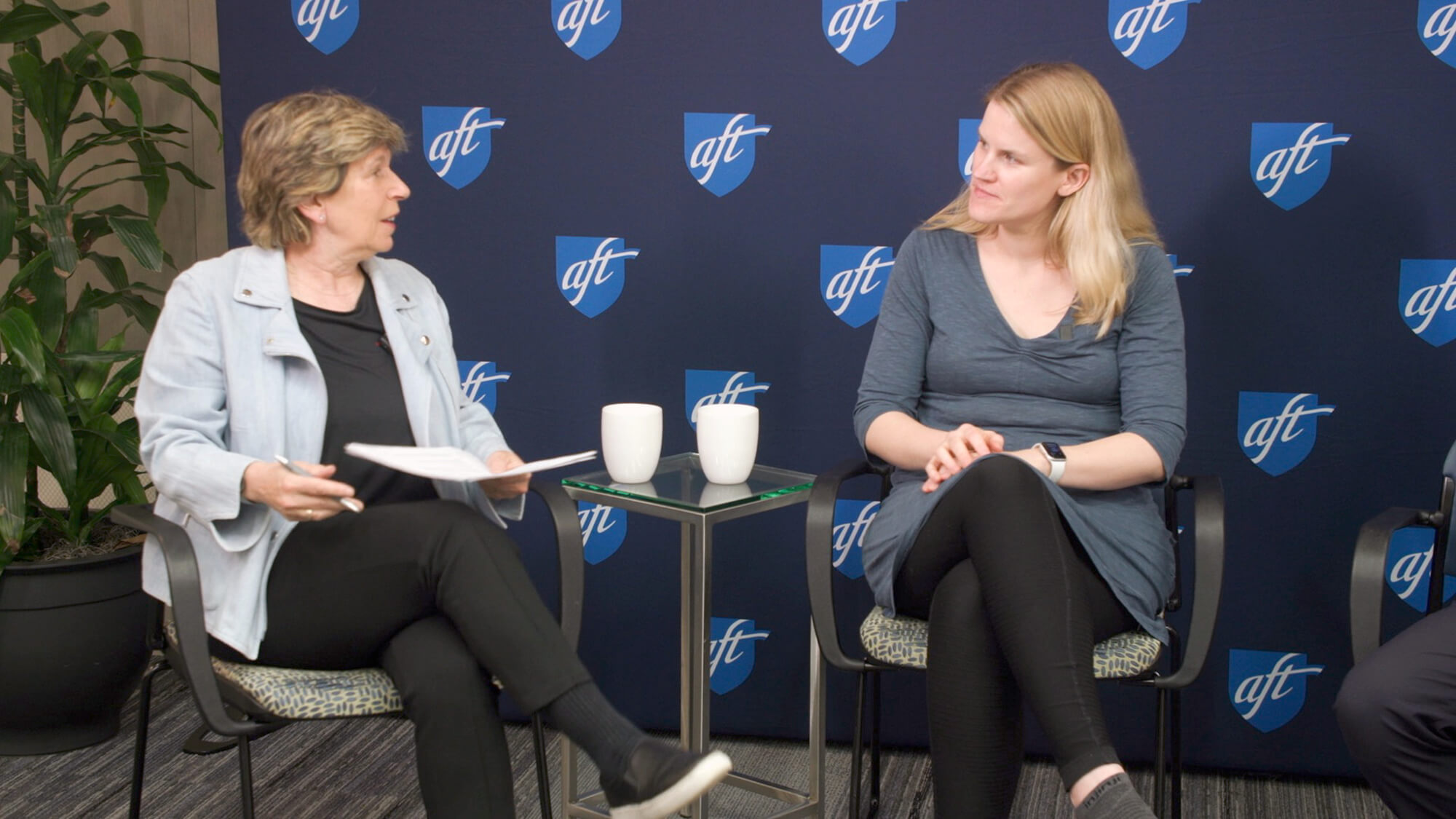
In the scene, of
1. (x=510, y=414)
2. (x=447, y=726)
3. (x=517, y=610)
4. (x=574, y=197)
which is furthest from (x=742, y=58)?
(x=447, y=726)

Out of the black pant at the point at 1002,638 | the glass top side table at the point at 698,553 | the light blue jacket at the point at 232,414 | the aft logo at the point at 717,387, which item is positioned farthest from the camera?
the aft logo at the point at 717,387

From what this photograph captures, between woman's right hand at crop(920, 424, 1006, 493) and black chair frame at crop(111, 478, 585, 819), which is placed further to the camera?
woman's right hand at crop(920, 424, 1006, 493)

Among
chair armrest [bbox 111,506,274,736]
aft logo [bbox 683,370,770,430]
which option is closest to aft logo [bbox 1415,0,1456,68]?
aft logo [bbox 683,370,770,430]

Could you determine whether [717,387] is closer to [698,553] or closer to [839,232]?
[839,232]

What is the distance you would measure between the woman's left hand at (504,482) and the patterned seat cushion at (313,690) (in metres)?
0.33

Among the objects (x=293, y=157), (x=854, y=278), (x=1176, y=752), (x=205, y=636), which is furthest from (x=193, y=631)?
(x=1176, y=752)

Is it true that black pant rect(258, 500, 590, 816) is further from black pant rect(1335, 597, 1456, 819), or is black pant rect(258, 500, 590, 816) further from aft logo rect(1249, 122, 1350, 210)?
aft logo rect(1249, 122, 1350, 210)

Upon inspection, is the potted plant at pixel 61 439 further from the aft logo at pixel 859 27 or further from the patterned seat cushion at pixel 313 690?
the aft logo at pixel 859 27

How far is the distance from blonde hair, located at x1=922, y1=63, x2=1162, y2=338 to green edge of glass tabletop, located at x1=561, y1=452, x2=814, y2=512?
1.83ft

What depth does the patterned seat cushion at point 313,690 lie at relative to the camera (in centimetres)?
176

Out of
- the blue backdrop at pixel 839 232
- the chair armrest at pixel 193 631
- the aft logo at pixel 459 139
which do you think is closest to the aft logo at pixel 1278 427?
the blue backdrop at pixel 839 232

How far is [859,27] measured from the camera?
253 centimetres

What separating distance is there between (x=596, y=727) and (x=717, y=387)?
1085 millimetres

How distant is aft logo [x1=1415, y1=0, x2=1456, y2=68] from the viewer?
234cm
